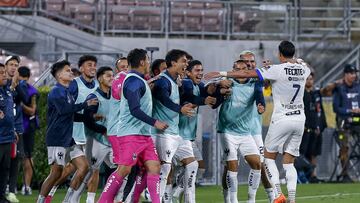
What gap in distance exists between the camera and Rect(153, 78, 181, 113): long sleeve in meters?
18.1

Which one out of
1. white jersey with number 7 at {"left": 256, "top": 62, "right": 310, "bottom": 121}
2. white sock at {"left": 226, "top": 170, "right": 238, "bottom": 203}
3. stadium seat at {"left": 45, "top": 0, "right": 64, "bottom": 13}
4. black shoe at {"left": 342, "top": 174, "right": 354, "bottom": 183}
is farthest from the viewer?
stadium seat at {"left": 45, "top": 0, "right": 64, "bottom": 13}

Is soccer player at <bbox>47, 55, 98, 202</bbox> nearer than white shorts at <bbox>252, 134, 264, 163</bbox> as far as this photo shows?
Yes

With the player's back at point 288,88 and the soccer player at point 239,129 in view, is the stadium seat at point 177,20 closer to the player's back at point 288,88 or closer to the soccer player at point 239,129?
the soccer player at point 239,129

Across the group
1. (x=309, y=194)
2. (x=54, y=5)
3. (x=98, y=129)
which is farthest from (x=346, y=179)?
(x=98, y=129)

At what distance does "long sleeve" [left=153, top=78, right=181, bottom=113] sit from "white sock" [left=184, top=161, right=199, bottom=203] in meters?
1.36

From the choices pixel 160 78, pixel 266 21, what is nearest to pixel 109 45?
pixel 266 21

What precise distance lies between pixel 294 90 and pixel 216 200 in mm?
3785

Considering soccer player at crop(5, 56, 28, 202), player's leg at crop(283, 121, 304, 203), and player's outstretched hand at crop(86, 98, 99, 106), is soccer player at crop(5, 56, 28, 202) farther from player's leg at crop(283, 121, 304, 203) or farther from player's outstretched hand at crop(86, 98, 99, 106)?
player's leg at crop(283, 121, 304, 203)

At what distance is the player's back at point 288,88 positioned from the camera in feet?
62.4

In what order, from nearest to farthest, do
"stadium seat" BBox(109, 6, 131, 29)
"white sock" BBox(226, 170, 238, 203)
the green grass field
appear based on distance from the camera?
"white sock" BBox(226, 170, 238, 203)
the green grass field
"stadium seat" BBox(109, 6, 131, 29)

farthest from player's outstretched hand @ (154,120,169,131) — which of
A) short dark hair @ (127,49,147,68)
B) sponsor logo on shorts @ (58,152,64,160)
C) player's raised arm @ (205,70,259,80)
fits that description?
sponsor logo on shorts @ (58,152,64,160)

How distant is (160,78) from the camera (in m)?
18.3

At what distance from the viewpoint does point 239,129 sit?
65.4 ft

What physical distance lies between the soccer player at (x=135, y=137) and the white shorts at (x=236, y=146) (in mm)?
2419
